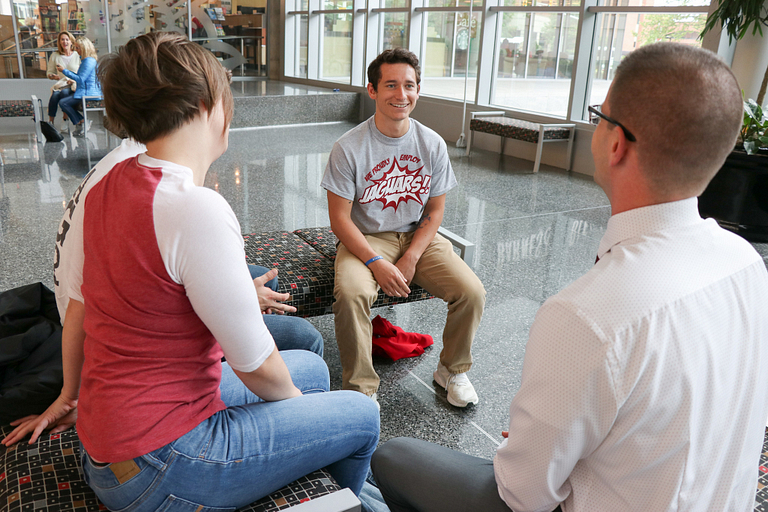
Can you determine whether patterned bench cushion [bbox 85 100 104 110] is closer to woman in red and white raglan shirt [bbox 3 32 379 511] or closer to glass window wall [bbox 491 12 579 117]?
glass window wall [bbox 491 12 579 117]

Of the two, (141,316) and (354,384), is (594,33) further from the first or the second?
(141,316)

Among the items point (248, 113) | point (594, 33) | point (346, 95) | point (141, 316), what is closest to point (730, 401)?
point (141, 316)

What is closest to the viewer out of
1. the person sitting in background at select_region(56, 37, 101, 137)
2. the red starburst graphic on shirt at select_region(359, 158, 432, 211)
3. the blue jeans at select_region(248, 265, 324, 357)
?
the blue jeans at select_region(248, 265, 324, 357)

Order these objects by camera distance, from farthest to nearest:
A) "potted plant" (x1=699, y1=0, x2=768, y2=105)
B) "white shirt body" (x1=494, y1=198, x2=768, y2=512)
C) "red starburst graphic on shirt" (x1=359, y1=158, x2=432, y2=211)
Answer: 1. "potted plant" (x1=699, y1=0, x2=768, y2=105)
2. "red starburst graphic on shirt" (x1=359, y1=158, x2=432, y2=211)
3. "white shirt body" (x1=494, y1=198, x2=768, y2=512)

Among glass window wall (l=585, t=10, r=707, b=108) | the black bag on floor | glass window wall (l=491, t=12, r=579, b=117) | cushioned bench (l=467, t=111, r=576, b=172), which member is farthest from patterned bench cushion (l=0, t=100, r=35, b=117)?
glass window wall (l=585, t=10, r=707, b=108)

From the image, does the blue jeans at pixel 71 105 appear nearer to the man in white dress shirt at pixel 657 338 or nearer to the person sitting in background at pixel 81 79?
the person sitting in background at pixel 81 79

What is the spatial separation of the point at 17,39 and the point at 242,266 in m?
11.7

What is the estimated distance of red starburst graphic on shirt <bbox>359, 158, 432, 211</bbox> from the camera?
8.03 ft

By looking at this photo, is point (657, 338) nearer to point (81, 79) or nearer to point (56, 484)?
point (56, 484)

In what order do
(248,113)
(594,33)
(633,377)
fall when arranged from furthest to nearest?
(248,113) → (594,33) → (633,377)

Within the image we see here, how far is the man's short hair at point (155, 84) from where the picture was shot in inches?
41.4

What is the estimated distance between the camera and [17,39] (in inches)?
405

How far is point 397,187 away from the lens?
248 cm

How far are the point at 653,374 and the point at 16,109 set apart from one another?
25.5 ft
